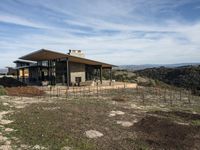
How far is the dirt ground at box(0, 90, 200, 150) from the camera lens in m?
10.8

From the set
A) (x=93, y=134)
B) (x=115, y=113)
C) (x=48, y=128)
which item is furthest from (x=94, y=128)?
(x=115, y=113)

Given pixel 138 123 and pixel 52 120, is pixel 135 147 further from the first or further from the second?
pixel 52 120

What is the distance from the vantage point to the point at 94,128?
43.9ft

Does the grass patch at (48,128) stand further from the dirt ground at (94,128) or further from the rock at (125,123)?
the rock at (125,123)

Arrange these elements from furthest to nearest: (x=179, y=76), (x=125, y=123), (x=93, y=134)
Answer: (x=179, y=76) → (x=125, y=123) → (x=93, y=134)

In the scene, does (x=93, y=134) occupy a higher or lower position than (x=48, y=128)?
lower

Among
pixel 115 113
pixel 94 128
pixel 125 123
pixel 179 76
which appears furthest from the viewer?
pixel 179 76

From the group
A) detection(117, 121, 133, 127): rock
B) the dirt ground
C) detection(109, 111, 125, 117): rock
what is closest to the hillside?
detection(109, 111, 125, 117): rock

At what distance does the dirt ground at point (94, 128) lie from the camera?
10.8 m

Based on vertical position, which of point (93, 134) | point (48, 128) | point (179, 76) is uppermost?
point (179, 76)

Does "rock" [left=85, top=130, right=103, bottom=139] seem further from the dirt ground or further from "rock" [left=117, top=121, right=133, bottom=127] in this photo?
"rock" [left=117, top=121, right=133, bottom=127]

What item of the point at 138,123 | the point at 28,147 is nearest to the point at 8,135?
the point at 28,147

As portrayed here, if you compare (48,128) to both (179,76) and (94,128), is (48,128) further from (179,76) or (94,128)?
(179,76)

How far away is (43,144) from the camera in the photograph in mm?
10586
